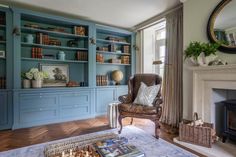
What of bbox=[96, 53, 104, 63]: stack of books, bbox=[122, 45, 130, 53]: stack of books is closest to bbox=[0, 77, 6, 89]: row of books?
bbox=[96, 53, 104, 63]: stack of books

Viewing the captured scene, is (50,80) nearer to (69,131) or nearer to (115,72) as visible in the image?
(69,131)

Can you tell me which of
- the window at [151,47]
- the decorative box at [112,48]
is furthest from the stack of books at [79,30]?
the window at [151,47]

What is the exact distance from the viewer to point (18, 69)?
293 cm

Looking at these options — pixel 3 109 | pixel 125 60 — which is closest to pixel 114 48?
pixel 125 60

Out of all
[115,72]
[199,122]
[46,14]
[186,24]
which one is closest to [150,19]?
[186,24]

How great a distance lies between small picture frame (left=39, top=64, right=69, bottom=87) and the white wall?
273 centimetres

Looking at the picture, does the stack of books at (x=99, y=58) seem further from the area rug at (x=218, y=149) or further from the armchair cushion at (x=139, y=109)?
the area rug at (x=218, y=149)

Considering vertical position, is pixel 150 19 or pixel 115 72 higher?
pixel 150 19

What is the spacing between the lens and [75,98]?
3477 millimetres

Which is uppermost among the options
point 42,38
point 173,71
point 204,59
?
point 42,38

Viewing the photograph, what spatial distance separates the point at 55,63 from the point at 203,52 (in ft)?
10.3

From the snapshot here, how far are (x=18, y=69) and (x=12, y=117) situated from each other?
3.07 ft

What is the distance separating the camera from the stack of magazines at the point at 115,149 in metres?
1.27

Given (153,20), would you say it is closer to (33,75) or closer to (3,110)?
(33,75)
